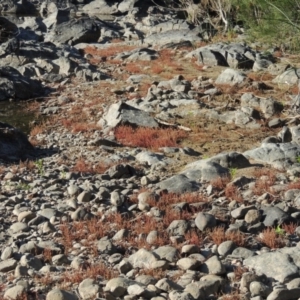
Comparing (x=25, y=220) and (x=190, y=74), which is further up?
(x=25, y=220)

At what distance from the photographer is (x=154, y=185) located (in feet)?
38.0

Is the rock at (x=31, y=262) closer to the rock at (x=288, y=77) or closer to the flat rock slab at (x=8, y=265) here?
the flat rock slab at (x=8, y=265)

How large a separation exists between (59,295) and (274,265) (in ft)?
9.20

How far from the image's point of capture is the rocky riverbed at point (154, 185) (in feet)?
25.8

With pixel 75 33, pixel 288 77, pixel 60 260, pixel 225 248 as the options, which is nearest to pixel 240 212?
pixel 225 248

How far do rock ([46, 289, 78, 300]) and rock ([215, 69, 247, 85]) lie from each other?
589 inches

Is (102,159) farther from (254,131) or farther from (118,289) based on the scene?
(118,289)

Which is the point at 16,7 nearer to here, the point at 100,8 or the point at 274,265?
the point at 100,8

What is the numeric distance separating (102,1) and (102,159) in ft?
155

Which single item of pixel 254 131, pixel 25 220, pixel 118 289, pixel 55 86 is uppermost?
pixel 118 289

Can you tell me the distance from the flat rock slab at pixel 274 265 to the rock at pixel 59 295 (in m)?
2.40

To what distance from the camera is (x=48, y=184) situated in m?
11.7

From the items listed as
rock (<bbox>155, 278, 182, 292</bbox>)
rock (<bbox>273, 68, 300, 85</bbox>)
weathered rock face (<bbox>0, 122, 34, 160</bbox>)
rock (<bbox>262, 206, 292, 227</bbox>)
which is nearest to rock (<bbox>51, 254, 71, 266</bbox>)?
rock (<bbox>155, 278, 182, 292</bbox>)

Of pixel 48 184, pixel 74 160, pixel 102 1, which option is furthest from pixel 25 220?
pixel 102 1
